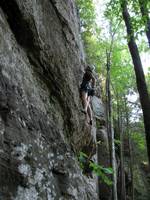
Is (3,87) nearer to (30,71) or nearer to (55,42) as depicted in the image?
(30,71)

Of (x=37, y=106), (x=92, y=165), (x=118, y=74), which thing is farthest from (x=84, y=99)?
(x=118, y=74)

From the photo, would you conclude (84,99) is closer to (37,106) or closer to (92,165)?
(92,165)

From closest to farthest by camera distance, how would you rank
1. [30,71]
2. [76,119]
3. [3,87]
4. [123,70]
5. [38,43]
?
[3,87] → [30,71] → [38,43] → [76,119] → [123,70]

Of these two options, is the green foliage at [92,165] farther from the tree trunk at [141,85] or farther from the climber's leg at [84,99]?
the tree trunk at [141,85]

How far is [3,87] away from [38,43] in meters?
2.11

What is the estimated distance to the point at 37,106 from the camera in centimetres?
536

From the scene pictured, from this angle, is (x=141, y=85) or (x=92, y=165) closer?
(x=141, y=85)

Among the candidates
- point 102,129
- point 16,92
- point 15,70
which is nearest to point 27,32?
point 15,70

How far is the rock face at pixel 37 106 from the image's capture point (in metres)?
4.26

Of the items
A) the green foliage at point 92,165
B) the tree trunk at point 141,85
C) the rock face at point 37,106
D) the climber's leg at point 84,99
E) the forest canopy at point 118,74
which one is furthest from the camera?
the forest canopy at point 118,74

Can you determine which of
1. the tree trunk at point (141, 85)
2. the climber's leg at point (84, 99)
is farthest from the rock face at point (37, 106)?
the tree trunk at point (141, 85)

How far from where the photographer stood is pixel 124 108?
24.2 meters

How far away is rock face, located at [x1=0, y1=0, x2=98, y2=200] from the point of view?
14.0 ft

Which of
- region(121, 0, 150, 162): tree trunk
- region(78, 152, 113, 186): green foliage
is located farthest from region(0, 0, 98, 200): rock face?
region(121, 0, 150, 162): tree trunk
